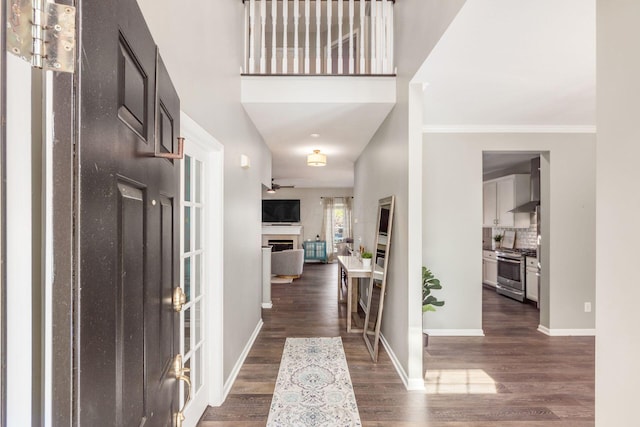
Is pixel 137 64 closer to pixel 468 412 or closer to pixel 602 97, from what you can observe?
pixel 602 97

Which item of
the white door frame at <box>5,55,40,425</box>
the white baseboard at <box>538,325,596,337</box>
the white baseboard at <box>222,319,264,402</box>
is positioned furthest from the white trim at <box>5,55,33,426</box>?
the white baseboard at <box>538,325,596,337</box>

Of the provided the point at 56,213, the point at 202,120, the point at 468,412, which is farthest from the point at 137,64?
the point at 468,412

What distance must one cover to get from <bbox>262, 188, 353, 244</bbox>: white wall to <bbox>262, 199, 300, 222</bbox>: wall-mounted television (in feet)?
0.88

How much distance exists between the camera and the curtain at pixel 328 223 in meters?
10.4

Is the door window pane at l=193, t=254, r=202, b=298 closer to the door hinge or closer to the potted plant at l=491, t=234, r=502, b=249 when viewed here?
the door hinge

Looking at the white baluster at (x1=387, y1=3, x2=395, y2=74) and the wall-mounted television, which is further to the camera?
the wall-mounted television

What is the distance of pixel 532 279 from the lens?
4945 mm

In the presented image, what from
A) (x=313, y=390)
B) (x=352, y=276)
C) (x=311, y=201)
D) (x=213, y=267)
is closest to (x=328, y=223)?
(x=311, y=201)

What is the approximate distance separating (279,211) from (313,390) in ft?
26.8

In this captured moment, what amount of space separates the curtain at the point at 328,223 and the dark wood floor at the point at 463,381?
6233 millimetres

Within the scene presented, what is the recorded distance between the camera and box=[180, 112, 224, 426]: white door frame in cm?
218

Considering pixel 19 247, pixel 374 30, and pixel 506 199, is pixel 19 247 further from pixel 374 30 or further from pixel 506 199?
pixel 506 199

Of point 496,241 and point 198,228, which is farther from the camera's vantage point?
point 496,241

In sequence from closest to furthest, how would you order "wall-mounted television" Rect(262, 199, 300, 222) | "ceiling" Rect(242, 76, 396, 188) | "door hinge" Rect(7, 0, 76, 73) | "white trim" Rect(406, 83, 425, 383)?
"door hinge" Rect(7, 0, 76, 73)
"white trim" Rect(406, 83, 425, 383)
"ceiling" Rect(242, 76, 396, 188)
"wall-mounted television" Rect(262, 199, 300, 222)
